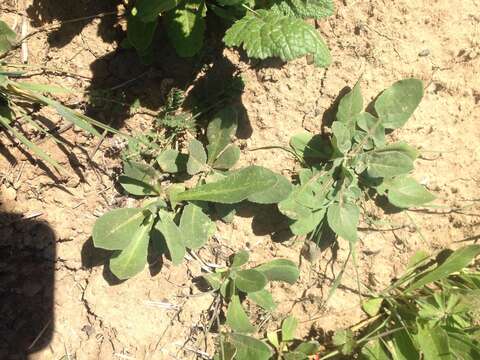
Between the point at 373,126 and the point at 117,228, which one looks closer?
the point at 117,228

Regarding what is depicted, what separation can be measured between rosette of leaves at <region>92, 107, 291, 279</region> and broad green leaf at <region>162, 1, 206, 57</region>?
0.38m

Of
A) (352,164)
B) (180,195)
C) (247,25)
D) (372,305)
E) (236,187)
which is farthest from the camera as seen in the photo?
(372,305)

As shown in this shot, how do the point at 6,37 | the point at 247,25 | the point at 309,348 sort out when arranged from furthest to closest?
the point at 309,348 → the point at 6,37 → the point at 247,25

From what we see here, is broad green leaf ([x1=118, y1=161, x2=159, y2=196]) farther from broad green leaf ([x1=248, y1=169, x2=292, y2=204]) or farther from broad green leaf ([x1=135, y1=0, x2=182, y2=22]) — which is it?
broad green leaf ([x1=135, y1=0, x2=182, y2=22])

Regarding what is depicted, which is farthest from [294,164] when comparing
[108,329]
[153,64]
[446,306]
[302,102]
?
[108,329]

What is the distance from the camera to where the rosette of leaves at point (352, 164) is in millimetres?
2461

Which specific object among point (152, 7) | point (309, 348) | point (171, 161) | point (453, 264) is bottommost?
point (309, 348)

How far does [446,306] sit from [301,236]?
Result: 34.5 inches

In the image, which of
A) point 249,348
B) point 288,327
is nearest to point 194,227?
point 249,348

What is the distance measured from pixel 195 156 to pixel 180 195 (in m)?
0.21

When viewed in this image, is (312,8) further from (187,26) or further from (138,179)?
(138,179)

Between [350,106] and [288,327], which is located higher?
[350,106]

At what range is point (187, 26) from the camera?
217 cm

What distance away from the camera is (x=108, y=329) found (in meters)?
2.56
